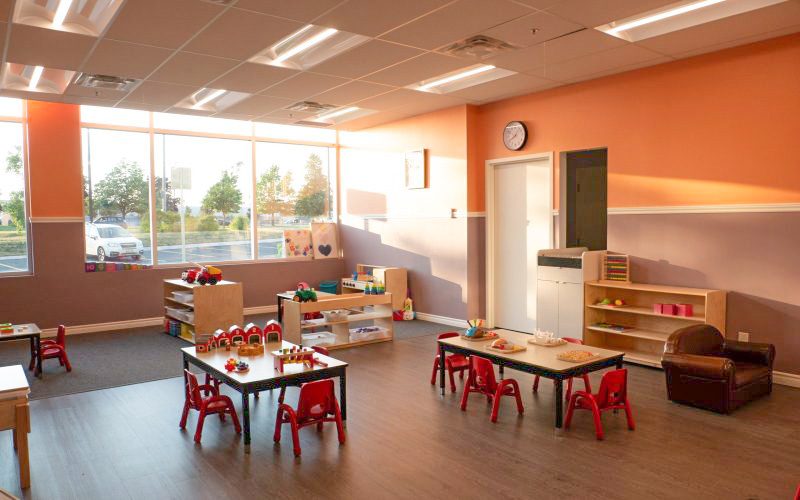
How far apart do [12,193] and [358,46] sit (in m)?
6.08

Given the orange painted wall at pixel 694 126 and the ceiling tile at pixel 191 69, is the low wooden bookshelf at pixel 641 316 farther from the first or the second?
the ceiling tile at pixel 191 69

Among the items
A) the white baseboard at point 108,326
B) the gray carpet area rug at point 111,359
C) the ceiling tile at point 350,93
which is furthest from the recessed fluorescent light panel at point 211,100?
the white baseboard at point 108,326

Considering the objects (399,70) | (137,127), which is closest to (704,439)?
(399,70)

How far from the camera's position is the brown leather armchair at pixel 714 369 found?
4.79 meters

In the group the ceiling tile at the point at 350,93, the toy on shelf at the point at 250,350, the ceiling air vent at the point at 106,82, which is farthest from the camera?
the ceiling tile at the point at 350,93

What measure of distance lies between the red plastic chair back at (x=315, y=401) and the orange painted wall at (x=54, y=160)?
628 centimetres

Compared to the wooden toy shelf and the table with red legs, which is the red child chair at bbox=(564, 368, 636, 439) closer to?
the table with red legs

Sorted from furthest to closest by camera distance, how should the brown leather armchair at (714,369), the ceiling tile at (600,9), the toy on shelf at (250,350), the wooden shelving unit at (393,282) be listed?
the wooden shelving unit at (393,282) → the toy on shelf at (250,350) → the brown leather armchair at (714,369) → the ceiling tile at (600,9)

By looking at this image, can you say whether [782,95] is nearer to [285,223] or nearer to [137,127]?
[285,223]

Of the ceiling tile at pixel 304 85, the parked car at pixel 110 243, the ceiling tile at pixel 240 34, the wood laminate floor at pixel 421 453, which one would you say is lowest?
the wood laminate floor at pixel 421 453

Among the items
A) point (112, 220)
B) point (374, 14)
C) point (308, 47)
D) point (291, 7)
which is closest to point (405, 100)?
point (308, 47)

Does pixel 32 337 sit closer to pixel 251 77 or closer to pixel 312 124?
pixel 251 77

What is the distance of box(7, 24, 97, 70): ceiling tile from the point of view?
498 cm

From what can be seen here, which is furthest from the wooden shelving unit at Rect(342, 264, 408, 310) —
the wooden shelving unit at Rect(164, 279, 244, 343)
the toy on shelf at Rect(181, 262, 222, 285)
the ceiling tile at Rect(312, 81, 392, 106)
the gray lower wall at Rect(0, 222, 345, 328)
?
the gray lower wall at Rect(0, 222, 345, 328)
